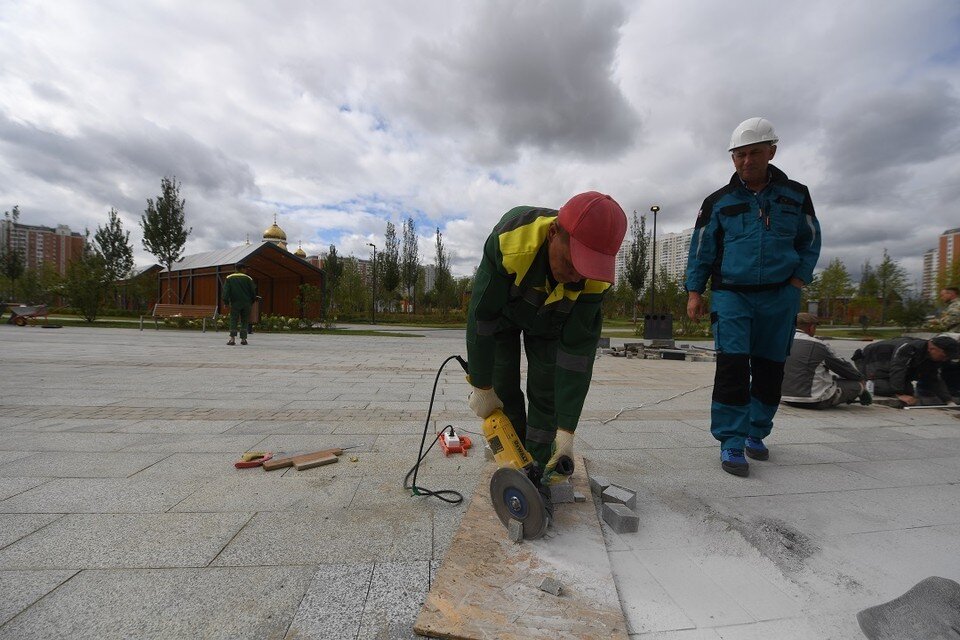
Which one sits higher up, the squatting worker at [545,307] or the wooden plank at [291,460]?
the squatting worker at [545,307]

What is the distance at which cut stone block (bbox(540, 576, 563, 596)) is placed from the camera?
1435mm

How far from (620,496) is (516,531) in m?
0.67

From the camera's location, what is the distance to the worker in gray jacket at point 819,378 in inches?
181

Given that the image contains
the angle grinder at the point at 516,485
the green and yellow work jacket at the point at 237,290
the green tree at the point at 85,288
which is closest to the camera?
the angle grinder at the point at 516,485

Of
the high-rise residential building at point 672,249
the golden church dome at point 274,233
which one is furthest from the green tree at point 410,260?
the high-rise residential building at point 672,249

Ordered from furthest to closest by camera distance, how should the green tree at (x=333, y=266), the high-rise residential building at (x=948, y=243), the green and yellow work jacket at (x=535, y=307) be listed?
the high-rise residential building at (x=948, y=243) → the green tree at (x=333, y=266) → the green and yellow work jacket at (x=535, y=307)

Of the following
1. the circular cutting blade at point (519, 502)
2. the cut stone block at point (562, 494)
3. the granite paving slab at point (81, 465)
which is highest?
the circular cutting blade at point (519, 502)

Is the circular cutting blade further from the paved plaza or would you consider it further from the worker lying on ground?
the worker lying on ground

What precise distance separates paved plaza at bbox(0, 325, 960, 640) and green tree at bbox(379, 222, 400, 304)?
102 feet

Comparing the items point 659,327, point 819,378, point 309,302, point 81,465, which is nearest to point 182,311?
point 309,302

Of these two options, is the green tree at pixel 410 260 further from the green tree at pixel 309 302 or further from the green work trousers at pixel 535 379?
the green work trousers at pixel 535 379

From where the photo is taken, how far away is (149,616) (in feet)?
4.35

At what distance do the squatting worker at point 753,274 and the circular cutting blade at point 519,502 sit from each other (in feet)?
5.44

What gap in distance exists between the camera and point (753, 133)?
268 centimetres
